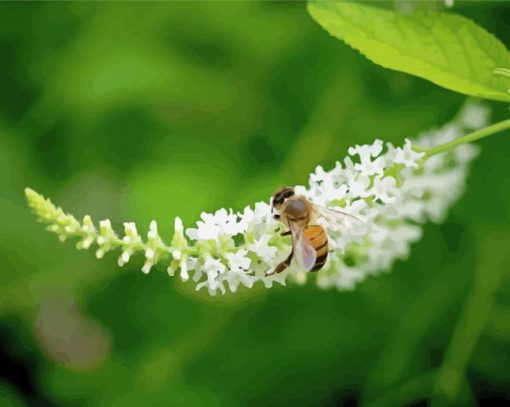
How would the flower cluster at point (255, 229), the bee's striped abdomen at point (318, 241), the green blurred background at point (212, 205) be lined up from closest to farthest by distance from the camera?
1. the flower cluster at point (255, 229)
2. the bee's striped abdomen at point (318, 241)
3. the green blurred background at point (212, 205)

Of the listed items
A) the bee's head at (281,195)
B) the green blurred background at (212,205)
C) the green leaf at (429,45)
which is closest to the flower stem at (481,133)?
the green leaf at (429,45)

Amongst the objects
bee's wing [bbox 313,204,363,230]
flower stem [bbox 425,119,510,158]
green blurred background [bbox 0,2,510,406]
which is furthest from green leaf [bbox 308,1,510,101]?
green blurred background [bbox 0,2,510,406]

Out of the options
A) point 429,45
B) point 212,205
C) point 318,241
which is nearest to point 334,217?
point 318,241

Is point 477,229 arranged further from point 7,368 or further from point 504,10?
point 7,368

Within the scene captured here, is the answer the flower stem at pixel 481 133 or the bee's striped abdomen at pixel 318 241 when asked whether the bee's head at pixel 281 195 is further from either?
the flower stem at pixel 481 133

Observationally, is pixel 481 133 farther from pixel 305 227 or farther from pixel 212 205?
pixel 212 205

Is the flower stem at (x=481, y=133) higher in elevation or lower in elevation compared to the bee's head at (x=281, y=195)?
lower

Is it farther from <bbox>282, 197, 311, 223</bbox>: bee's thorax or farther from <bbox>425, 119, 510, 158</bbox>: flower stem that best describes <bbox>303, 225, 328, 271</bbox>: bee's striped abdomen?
<bbox>425, 119, 510, 158</bbox>: flower stem

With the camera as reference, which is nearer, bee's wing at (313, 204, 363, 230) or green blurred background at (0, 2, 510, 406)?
bee's wing at (313, 204, 363, 230)

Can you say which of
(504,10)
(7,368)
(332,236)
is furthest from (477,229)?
(7,368)
